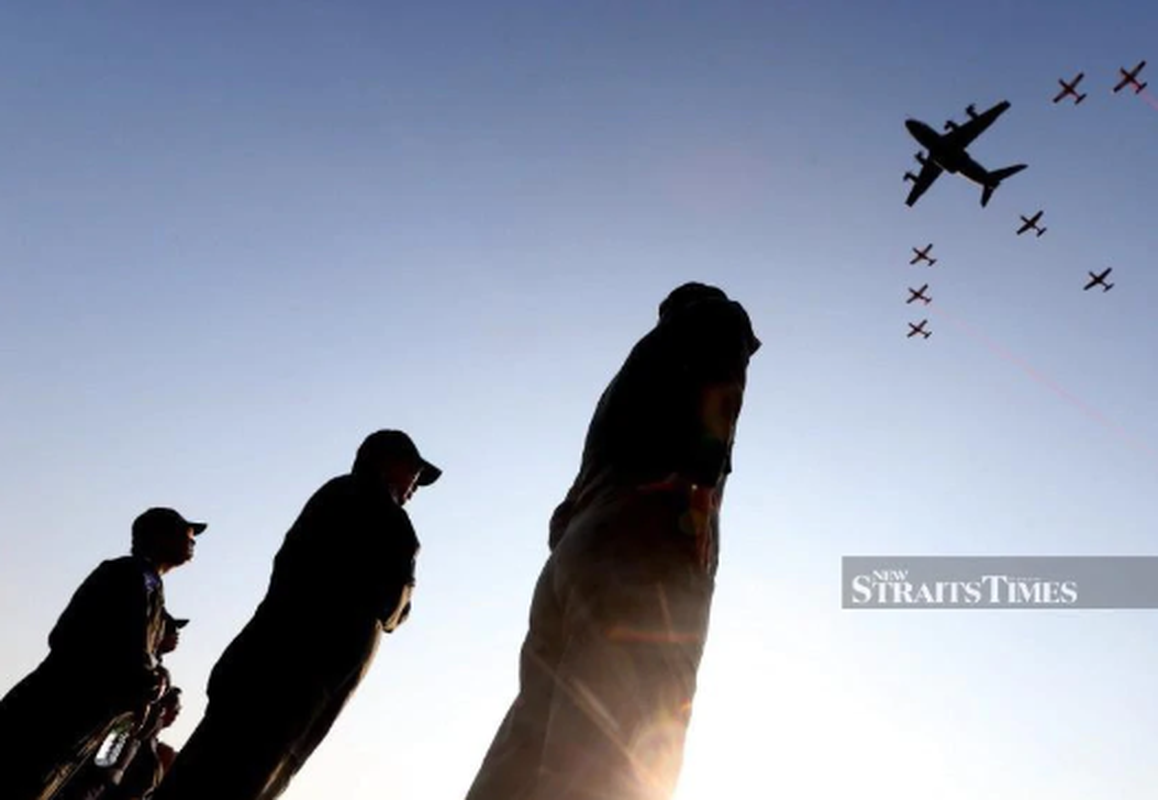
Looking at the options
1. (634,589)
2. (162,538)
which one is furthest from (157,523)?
(634,589)

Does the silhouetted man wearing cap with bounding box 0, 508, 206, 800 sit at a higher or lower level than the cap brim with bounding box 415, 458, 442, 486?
lower

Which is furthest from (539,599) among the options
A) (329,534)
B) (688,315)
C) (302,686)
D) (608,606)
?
(329,534)

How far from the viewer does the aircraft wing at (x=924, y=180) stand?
38.8m

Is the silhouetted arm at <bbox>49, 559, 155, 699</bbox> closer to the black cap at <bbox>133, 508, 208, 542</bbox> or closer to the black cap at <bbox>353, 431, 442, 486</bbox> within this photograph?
the black cap at <bbox>133, 508, 208, 542</bbox>

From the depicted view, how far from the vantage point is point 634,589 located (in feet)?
6.50

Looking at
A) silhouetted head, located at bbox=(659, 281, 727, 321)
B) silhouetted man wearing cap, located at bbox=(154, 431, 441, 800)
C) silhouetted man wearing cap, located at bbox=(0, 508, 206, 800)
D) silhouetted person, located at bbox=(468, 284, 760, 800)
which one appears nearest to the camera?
silhouetted person, located at bbox=(468, 284, 760, 800)

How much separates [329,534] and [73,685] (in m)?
1.95

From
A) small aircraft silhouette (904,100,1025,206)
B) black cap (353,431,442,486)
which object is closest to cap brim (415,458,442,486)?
black cap (353,431,442,486)

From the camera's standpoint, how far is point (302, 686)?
3.87m

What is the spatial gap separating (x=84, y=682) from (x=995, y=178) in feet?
140

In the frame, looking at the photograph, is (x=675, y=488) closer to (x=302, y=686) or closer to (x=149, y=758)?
(x=302, y=686)

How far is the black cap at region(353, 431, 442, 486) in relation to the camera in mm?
4938

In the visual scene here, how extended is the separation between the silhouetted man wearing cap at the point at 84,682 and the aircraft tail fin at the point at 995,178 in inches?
1640

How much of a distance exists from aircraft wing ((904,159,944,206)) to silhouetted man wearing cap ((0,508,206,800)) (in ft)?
133
